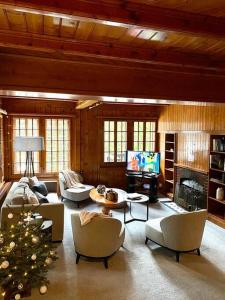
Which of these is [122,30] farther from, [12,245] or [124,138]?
[124,138]

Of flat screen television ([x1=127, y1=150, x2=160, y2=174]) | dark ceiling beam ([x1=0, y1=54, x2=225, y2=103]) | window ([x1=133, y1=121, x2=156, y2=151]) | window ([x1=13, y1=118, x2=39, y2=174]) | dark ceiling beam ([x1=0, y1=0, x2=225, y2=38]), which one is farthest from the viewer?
window ([x1=133, y1=121, x2=156, y2=151])

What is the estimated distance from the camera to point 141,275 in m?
3.40

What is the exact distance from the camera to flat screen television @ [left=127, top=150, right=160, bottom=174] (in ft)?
23.7

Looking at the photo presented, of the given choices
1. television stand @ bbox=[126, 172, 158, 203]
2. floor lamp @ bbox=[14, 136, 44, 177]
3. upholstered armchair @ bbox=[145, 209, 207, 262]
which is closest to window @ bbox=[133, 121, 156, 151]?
television stand @ bbox=[126, 172, 158, 203]

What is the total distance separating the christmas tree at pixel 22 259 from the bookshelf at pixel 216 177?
4.12 m

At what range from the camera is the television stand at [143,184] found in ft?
23.3

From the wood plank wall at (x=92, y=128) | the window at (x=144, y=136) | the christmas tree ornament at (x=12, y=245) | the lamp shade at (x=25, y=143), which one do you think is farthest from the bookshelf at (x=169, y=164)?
the christmas tree ornament at (x=12, y=245)

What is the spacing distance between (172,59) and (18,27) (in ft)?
5.34

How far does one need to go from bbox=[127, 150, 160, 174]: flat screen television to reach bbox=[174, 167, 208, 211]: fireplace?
66cm

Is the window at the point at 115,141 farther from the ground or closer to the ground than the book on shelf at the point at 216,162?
farther from the ground

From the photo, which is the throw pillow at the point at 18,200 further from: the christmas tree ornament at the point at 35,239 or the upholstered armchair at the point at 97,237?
the christmas tree ornament at the point at 35,239

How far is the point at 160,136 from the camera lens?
26.6 ft

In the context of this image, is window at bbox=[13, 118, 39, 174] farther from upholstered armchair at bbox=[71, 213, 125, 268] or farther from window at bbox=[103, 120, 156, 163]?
upholstered armchair at bbox=[71, 213, 125, 268]

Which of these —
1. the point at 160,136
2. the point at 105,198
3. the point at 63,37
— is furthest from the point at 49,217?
the point at 160,136
